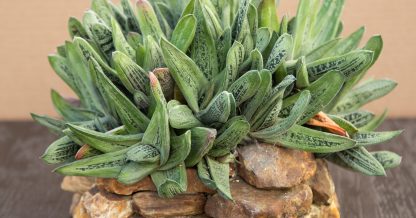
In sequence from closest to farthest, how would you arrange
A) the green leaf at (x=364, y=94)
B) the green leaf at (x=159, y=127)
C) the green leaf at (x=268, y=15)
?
the green leaf at (x=159, y=127), the green leaf at (x=268, y=15), the green leaf at (x=364, y=94)

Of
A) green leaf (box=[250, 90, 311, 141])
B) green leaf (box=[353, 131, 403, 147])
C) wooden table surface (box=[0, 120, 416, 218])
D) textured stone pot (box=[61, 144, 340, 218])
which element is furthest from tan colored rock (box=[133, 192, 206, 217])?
wooden table surface (box=[0, 120, 416, 218])

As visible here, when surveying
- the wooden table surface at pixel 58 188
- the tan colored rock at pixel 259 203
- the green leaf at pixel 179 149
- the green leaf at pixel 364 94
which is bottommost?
the wooden table surface at pixel 58 188

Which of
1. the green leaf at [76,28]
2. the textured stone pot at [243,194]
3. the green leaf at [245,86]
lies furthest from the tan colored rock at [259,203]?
the green leaf at [76,28]

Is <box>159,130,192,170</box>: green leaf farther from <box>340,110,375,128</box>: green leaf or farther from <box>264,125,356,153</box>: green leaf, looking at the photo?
<box>340,110,375,128</box>: green leaf

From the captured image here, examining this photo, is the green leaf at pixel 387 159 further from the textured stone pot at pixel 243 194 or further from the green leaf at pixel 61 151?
the green leaf at pixel 61 151

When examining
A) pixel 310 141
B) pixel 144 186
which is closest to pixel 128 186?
pixel 144 186

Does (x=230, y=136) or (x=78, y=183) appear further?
(x=78, y=183)

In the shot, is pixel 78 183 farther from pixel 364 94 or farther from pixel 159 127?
pixel 364 94
